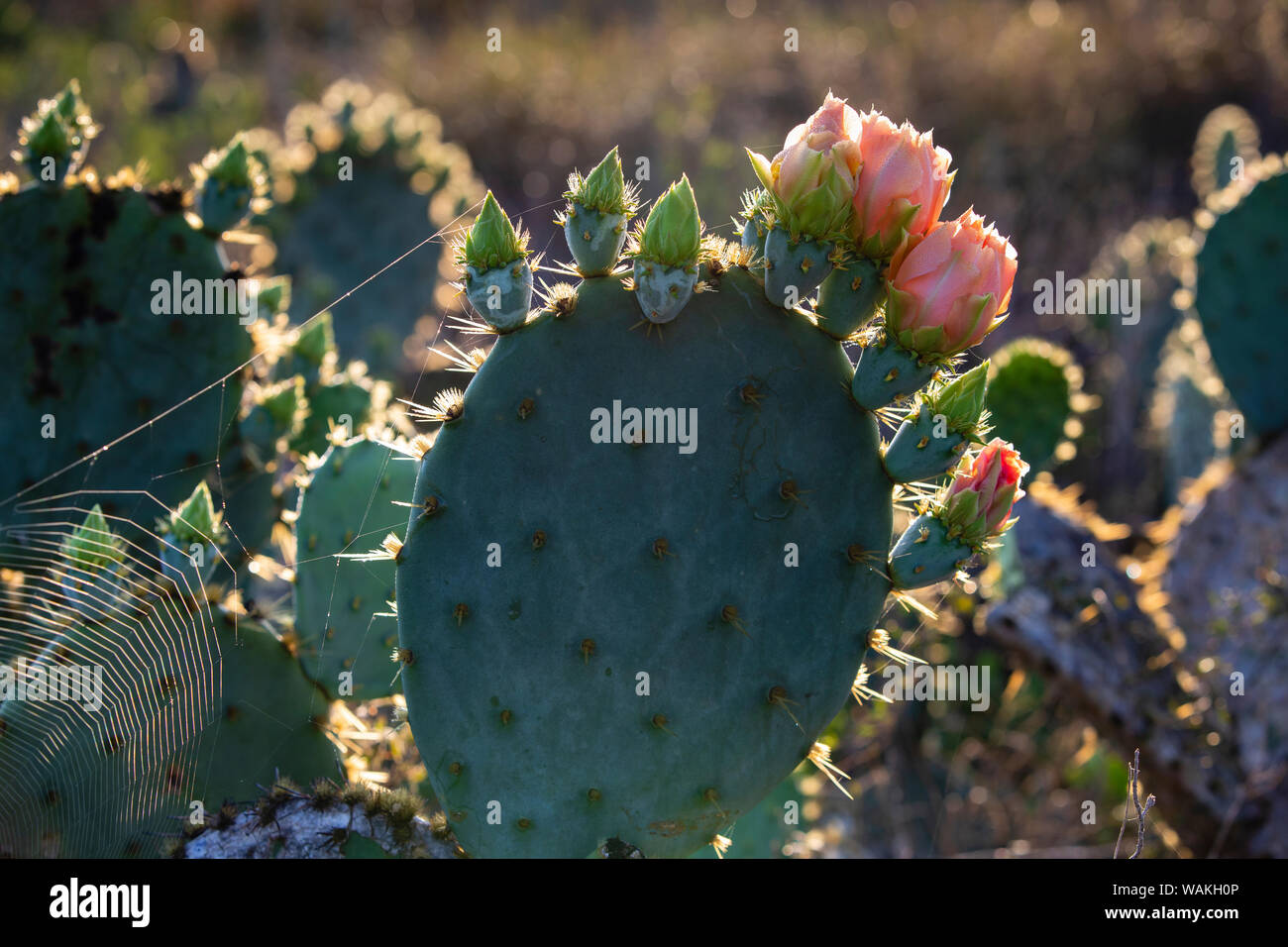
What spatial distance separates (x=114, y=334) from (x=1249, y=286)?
3380 mm

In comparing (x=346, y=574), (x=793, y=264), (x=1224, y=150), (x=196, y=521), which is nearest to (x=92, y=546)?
(x=196, y=521)

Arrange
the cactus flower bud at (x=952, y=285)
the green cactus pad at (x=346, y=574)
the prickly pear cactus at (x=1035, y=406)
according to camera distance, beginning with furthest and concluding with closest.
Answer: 1. the prickly pear cactus at (x=1035, y=406)
2. the green cactus pad at (x=346, y=574)
3. the cactus flower bud at (x=952, y=285)

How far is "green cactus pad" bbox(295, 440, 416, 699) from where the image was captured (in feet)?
6.89

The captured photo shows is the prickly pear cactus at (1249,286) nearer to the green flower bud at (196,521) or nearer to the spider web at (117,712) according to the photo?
the spider web at (117,712)

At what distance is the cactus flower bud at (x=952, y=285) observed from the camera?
4.67 ft

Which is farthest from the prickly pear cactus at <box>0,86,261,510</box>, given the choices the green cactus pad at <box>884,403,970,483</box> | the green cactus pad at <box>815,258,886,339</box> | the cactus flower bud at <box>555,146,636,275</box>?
the green cactus pad at <box>884,403,970,483</box>

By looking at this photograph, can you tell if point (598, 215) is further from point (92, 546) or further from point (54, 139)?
point (54, 139)

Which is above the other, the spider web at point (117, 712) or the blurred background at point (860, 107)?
the blurred background at point (860, 107)

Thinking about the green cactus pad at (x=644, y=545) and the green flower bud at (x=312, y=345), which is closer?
the green cactus pad at (x=644, y=545)

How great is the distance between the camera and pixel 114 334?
2504 millimetres

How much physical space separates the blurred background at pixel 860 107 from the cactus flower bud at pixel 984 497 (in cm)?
135

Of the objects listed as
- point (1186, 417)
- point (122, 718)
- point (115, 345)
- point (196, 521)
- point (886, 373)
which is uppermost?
point (1186, 417)

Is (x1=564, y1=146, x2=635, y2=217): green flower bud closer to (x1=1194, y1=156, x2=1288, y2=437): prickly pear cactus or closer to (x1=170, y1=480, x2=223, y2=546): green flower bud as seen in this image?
(x1=170, y1=480, x2=223, y2=546): green flower bud

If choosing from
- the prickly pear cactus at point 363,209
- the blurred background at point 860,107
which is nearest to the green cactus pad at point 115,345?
the blurred background at point 860,107
